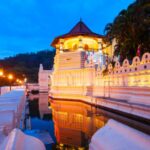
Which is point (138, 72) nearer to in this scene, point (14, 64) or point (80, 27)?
point (80, 27)

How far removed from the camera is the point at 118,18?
15.6 meters

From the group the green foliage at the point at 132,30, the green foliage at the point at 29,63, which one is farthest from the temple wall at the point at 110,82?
the green foliage at the point at 29,63

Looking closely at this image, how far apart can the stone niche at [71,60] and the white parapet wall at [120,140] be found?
20.3 m

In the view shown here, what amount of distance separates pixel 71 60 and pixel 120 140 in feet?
72.7

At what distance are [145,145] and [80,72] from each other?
20.1 metres

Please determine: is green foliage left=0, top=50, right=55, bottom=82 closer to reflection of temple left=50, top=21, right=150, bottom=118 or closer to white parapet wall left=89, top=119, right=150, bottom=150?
reflection of temple left=50, top=21, right=150, bottom=118

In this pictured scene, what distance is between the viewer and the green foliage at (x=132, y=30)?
13.9 m

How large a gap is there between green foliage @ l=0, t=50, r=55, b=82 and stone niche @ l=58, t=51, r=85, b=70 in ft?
122

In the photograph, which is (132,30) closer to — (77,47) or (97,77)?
(97,77)

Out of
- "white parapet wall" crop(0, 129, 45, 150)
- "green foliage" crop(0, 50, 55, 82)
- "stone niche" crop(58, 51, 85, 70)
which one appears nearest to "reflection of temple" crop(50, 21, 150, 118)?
"stone niche" crop(58, 51, 85, 70)

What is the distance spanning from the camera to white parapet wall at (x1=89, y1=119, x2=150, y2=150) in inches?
127

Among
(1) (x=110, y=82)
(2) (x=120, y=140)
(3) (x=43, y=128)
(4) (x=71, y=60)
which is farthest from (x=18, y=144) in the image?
(4) (x=71, y=60)

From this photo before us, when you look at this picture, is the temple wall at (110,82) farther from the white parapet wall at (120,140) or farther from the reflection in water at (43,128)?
the white parapet wall at (120,140)

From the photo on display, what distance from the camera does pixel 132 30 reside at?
14242 mm
